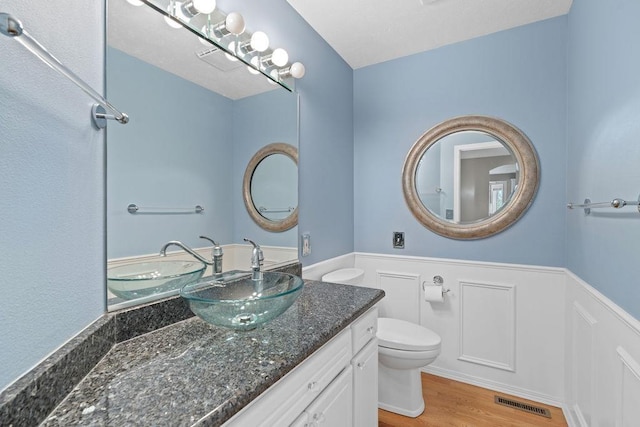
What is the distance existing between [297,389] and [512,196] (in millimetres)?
1907

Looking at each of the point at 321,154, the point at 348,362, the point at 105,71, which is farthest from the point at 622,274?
the point at 105,71

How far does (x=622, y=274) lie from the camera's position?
113 centimetres

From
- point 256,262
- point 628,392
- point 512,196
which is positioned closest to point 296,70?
point 256,262

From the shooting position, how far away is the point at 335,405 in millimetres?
1105

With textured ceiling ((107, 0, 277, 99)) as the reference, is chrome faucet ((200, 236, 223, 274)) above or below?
below

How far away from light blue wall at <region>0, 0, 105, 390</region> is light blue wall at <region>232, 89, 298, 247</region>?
0.64m

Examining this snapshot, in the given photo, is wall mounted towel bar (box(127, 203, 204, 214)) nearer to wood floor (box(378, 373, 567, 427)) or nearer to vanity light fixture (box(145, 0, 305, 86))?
vanity light fixture (box(145, 0, 305, 86))

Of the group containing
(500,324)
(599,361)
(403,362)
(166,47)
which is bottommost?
(403,362)

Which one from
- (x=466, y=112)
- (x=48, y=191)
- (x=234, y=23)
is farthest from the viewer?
(x=466, y=112)

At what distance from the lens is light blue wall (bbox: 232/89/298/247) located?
1.49 meters

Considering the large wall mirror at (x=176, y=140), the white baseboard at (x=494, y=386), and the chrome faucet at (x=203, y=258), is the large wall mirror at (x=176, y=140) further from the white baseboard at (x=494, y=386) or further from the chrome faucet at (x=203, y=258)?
the white baseboard at (x=494, y=386)

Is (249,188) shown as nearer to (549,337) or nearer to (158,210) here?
(158,210)

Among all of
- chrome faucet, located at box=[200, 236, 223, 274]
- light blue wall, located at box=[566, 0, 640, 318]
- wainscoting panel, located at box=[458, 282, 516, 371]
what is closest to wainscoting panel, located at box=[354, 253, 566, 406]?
wainscoting panel, located at box=[458, 282, 516, 371]

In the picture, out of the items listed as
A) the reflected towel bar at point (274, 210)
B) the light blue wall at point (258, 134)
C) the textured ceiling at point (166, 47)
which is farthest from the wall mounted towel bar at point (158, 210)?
the textured ceiling at point (166, 47)
